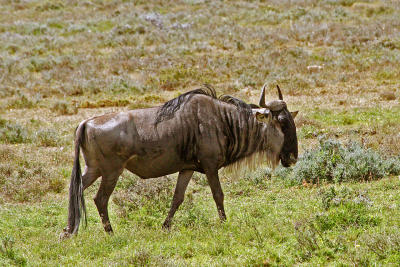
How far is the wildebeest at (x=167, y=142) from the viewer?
23.8 feet

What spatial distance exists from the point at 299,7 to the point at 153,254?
30996mm

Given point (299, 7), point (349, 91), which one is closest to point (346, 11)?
point (299, 7)

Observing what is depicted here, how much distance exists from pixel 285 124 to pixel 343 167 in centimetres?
191

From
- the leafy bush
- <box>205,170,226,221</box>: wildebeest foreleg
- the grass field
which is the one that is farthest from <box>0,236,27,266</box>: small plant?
the leafy bush

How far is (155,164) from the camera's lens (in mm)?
7422

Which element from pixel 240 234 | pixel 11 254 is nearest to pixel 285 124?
pixel 240 234

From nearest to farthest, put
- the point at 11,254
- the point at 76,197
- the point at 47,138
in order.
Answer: the point at 11,254 → the point at 76,197 → the point at 47,138

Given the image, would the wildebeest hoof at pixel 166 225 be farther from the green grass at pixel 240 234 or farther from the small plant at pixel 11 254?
the small plant at pixel 11 254

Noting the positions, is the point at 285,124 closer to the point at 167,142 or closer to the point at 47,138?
the point at 167,142

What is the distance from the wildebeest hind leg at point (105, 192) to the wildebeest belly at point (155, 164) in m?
0.26

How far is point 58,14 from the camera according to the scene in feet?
127

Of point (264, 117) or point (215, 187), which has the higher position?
point (264, 117)

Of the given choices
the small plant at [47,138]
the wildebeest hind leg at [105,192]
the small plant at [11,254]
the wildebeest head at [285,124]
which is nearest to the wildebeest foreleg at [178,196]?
the wildebeest hind leg at [105,192]

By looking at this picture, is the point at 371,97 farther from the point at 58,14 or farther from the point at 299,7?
the point at 58,14
